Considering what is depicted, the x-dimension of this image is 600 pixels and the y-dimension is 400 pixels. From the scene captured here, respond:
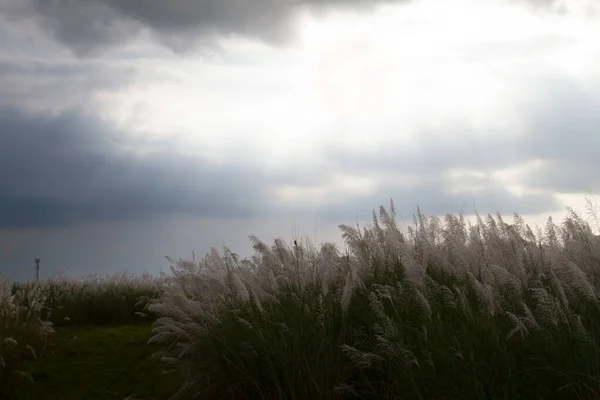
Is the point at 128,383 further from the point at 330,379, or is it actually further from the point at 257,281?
the point at 330,379

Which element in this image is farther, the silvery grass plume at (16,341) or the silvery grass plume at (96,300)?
the silvery grass plume at (96,300)

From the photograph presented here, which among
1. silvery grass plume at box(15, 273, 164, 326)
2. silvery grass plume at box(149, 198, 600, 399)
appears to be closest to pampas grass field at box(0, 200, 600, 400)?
silvery grass plume at box(149, 198, 600, 399)

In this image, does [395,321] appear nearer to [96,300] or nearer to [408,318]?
[408,318]

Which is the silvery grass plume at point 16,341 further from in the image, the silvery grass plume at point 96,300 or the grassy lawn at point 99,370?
the silvery grass plume at point 96,300

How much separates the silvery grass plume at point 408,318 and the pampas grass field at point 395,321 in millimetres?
16

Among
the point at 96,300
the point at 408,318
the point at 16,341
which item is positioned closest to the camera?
the point at 408,318

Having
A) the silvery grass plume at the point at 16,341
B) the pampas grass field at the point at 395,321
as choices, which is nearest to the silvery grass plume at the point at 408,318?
the pampas grass field at the point at 395,321

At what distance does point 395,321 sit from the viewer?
17.9ft

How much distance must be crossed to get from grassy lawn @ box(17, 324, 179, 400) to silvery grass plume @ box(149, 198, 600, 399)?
900 mm

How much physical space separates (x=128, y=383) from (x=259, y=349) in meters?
3.03

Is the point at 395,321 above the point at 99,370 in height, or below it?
above

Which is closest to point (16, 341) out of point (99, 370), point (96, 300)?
point (99, 370)

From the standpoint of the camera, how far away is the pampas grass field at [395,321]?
15.2 ft

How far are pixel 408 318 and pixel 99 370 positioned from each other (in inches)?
190
